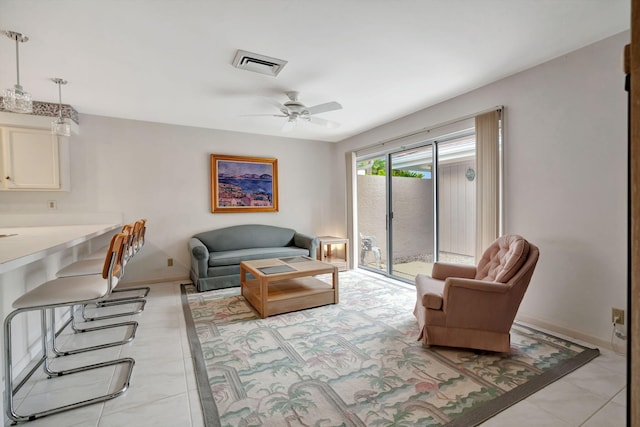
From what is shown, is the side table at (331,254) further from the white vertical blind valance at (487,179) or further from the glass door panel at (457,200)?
the white vertical blind valance at (487,179)

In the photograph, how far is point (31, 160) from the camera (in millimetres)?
3553

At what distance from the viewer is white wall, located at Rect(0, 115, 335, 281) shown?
4008mm

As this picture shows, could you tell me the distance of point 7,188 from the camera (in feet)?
11.3

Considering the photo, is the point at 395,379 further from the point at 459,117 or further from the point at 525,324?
the point at 459,117

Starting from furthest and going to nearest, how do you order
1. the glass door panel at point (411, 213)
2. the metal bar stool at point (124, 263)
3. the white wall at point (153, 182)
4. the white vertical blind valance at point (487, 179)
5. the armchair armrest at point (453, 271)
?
the glass door panel at point (411, 213) < the white wall at point (153, 182) < the white vertical blind valance at point (487, 179) < the armchair armrest at point (453, 271) < the metal bar stool at point (124, 263)

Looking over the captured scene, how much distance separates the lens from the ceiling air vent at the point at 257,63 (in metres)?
2.52

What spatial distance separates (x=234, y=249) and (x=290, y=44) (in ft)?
10.7

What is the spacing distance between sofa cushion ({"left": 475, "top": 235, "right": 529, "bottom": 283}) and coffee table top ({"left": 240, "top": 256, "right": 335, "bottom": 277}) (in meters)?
1.53


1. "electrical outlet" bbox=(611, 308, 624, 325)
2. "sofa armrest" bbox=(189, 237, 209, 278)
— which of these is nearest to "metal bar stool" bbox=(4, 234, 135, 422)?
"sofa armrest" bbox=(189, 237, 209, 278)

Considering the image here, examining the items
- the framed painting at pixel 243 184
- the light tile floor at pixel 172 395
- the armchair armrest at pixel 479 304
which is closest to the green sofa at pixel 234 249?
the framed painting at pixel 243 184

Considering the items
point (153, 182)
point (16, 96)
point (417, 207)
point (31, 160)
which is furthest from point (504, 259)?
point (31, 160)

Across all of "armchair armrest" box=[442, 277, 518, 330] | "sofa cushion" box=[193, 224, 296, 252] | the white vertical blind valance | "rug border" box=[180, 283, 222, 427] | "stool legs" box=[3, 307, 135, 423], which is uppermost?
the white vertical blind valance

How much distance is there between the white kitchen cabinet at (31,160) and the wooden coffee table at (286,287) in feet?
8.70

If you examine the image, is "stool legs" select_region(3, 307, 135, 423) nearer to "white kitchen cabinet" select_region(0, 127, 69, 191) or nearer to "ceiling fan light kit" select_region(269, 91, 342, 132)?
"white kitchen cabinet" select_region(0, 127, 69, 191)
